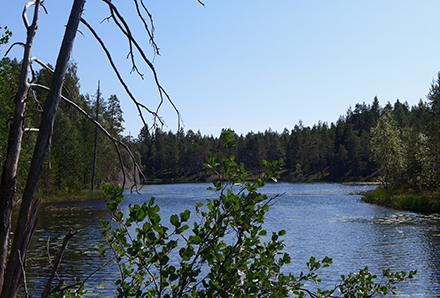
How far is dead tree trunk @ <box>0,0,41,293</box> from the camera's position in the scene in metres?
2.90

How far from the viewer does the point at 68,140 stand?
45.7 metres

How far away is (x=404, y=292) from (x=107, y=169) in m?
49.6

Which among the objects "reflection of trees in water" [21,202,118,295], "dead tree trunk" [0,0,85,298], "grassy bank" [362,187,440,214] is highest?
"dead tree trunk" [0,0,85,298]

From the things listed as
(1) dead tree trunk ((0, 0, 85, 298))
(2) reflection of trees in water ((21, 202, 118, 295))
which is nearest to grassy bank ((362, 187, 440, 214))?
(2) reflection of trees in water ((21, 202, 118, 295))

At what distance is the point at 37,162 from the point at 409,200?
33.7 meters

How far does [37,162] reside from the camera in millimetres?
2818

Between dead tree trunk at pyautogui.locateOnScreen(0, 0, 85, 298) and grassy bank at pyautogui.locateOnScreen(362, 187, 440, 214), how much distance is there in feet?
101

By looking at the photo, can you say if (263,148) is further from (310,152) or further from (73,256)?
(73,256)

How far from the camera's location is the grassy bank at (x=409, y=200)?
29.3m

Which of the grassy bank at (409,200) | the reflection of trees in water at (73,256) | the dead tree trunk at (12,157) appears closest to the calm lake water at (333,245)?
the reflection of trees in water at (73,256)

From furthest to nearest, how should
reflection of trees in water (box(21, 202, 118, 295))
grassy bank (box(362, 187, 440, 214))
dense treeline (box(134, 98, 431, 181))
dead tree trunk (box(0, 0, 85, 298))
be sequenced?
dense treeline (box(134, 98, 431, 181)), grassy bank (box(362, 187, 440, 214)), reflection of trees in water (box(21, 202, 118, 295)), dead tree trunk (box(0, 0, 85, 298))

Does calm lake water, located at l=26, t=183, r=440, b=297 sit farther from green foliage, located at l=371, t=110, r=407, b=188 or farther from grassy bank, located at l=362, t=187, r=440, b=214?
green foliage, located at l=371, t=110, r=407, b=188

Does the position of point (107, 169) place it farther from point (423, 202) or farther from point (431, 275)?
point (431, 275)

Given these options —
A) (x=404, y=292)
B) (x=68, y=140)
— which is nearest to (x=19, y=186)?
(x=68, y=140)
